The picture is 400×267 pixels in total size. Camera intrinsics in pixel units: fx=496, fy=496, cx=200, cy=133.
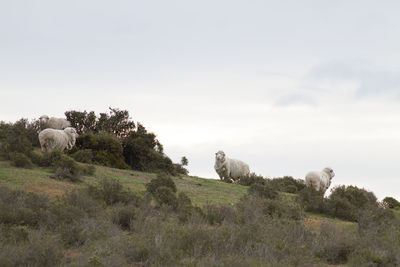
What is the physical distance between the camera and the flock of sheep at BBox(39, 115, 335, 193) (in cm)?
2364

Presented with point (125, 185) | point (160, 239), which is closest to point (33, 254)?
point (160, 239)

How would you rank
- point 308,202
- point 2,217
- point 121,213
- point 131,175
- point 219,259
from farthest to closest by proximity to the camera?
point 131,175 < point 308,202 < point 121,213 < point 2,217 < point 219,259

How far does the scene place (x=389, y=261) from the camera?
962 cm

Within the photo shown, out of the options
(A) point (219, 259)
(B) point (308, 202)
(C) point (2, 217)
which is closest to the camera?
(A) point (219, 259)

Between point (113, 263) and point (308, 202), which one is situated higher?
point (308, 202)

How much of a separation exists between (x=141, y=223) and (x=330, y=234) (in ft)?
13.9

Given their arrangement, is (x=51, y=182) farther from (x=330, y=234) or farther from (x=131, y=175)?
(x=330, y=234)

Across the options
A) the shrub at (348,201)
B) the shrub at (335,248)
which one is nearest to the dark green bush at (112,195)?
the shrub at (335,248)

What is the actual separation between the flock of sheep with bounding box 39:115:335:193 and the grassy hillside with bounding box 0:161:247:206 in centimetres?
280

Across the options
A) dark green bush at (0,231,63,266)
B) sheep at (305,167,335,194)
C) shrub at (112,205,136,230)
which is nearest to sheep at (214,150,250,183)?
sheep at (305,167,335,194)

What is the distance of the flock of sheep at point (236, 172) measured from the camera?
2558 centimetres

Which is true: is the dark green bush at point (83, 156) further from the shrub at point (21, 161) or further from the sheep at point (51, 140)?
the shrub at point (21, 161)

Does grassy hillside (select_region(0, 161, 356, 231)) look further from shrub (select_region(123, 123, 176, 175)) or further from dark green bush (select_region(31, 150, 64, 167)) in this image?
shrub (select_region(123, 123, 176, 175))

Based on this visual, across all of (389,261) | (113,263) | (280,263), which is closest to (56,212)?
(113,263)
